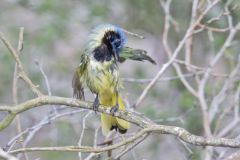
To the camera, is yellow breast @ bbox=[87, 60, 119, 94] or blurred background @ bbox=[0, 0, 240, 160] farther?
blurred background @ bbox=[0, 0, 240, 160]

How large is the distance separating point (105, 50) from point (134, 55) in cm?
22

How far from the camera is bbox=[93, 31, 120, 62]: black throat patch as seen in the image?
10.6 feet

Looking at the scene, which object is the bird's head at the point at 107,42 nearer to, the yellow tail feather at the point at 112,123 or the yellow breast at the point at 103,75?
the yellow breast at the point at 103,75

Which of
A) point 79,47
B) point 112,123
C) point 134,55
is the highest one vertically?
point 134,55

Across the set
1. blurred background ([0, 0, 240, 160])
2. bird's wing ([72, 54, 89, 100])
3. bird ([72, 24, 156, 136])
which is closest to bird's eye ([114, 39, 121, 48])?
bird ([72, 24, 156, 136])

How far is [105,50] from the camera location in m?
3.24

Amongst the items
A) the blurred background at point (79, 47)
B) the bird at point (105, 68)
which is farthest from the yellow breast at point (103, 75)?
the blurred background at point (79, 47)

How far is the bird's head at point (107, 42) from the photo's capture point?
3.18 meters

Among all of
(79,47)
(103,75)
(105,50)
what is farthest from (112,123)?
(79,47)

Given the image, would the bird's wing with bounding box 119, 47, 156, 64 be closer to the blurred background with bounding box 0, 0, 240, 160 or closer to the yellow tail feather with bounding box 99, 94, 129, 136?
the yellow tail feather with bounding box 99, 94, 129, 136

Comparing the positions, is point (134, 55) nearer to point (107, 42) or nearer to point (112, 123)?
point (107, 42)

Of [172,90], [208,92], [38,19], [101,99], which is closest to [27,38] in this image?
[38,19]

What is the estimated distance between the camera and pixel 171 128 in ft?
8.08

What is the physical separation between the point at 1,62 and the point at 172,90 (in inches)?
60.2
